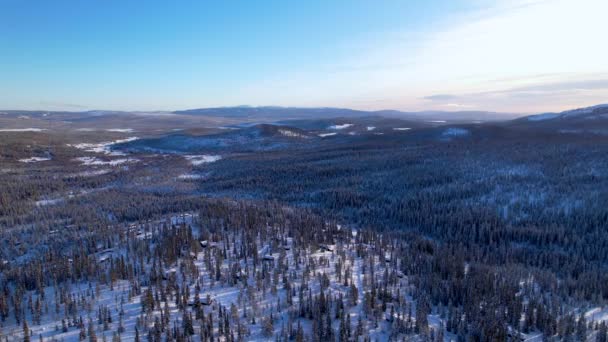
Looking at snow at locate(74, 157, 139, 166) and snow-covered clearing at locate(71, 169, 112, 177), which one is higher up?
snow at locate(74, 157, 139, 166)

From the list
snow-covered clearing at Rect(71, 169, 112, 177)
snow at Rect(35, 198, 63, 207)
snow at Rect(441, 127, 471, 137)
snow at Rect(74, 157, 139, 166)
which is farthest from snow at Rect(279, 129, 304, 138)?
snow at Rect(35, 198, 63, 207)

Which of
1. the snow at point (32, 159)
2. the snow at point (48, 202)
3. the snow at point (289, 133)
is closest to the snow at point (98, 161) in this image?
the snow at point (32, 159)

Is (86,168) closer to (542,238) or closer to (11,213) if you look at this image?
(11,213)

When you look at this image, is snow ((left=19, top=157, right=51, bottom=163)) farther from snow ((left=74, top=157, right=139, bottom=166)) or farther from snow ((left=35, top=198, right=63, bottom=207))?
snow ((left=35, top=198, right=63, bottom=207))

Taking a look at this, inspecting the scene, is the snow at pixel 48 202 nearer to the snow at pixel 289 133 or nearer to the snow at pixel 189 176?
the snow at pixel 189 176

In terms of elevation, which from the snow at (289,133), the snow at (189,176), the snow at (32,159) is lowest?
the snow at (189,176)

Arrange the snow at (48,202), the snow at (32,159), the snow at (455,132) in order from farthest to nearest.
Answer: the snow at (455,132), the snow at (32,159), the snow at (48,202)

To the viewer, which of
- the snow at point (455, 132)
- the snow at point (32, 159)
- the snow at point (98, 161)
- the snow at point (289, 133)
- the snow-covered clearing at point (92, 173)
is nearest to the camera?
the snow-covered clearing at point (92, 173)

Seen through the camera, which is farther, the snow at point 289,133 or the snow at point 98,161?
the snow at point 289,133

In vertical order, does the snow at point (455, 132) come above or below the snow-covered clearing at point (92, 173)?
above

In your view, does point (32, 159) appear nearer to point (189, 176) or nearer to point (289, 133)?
point (189, 176)

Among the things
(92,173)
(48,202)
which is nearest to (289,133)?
(92,173)
